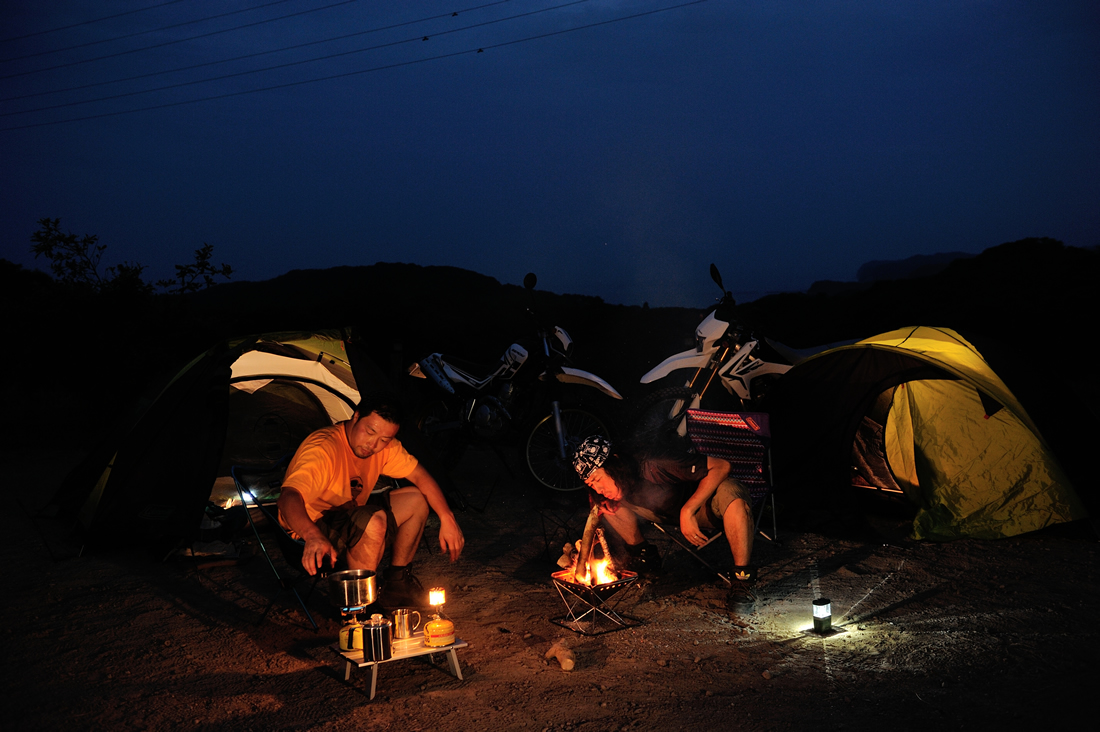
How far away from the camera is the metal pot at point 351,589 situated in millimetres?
2945

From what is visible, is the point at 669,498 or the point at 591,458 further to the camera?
the point at 669,498

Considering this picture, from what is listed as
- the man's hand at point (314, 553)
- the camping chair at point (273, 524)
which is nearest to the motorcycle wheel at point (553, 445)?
the camping chair at point (273, 524)

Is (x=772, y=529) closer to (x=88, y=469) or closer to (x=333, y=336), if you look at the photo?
(x=333, y=336)

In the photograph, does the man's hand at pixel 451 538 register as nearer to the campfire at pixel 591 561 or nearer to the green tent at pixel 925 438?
the campfire at pixel 591 561

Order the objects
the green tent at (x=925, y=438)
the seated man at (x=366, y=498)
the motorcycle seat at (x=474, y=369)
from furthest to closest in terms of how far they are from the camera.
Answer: the motorcycle seat at (x=474, y=369), the green tent at (x=925, y=438), the seated man at (x=366, y=498)

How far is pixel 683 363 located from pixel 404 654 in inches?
164

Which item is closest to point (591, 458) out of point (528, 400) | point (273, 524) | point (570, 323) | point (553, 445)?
point (273, 524)

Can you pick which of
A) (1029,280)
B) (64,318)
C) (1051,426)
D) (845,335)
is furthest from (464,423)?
(1029,280)

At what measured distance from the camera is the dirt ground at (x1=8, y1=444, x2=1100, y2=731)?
2693 millimetres

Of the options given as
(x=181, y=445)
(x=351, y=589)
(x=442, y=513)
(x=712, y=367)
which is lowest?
(x=351, y=589)

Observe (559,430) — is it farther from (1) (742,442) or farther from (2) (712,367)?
(1) (742,442)

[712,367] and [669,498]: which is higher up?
[712,367]

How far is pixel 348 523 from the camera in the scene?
11.0ft

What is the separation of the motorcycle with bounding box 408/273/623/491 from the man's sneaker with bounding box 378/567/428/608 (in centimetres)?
277
